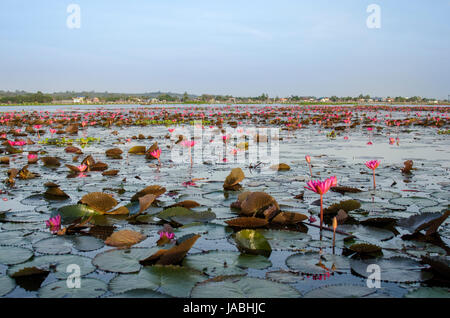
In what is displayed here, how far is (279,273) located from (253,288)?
0.83 feet

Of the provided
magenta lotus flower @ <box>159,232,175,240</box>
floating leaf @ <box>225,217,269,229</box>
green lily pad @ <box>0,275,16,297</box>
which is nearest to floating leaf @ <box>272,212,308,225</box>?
floating leaf @ <box>225,217,269,229</box>

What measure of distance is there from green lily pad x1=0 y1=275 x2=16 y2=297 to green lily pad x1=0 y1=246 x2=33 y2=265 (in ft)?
0.61

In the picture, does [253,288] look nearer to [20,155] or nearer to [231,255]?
[231,255]

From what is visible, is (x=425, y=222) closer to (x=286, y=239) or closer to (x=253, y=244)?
(x=286, y=239)

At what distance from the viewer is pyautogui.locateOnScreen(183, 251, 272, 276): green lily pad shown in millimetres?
1857

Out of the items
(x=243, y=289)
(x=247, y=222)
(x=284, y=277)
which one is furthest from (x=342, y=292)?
(x=247, y=222)

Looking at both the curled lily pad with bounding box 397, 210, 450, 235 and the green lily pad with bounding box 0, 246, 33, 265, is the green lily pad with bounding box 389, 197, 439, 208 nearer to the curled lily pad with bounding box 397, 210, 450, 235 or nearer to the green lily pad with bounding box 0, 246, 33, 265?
the curled lily pad with bounding box 397, 210, 450, 235

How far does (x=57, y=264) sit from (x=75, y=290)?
382 millimetres

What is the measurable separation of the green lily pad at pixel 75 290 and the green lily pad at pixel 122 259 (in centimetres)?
16

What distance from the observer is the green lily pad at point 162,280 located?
5.41 ft

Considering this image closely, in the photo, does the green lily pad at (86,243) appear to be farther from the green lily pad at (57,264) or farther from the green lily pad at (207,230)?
the green lily pad at (207,230)
